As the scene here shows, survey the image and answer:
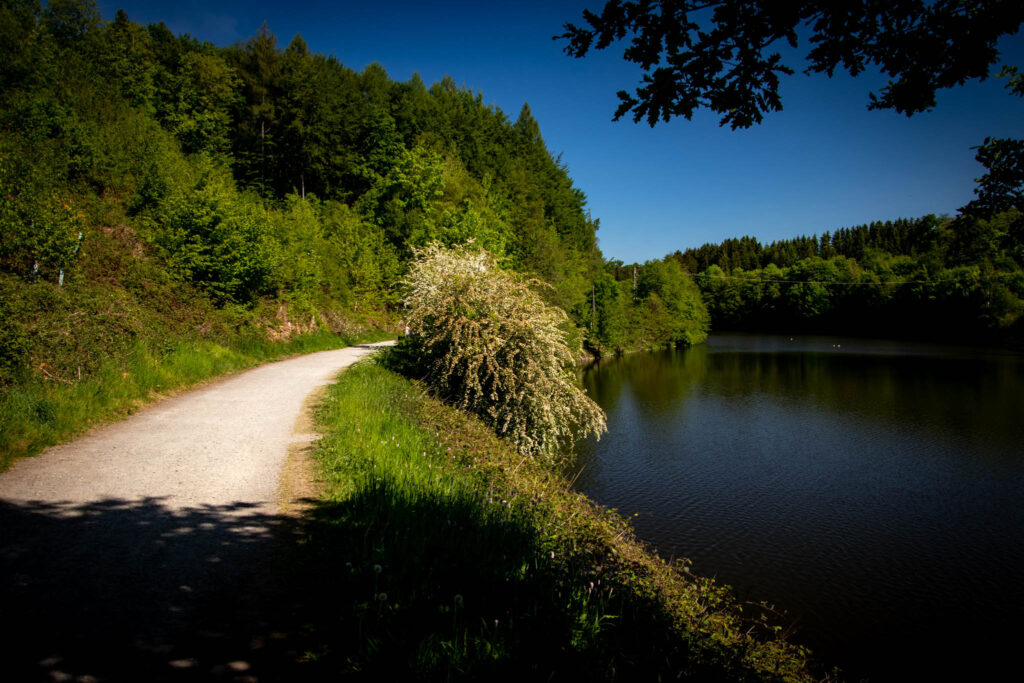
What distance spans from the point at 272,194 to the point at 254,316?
74.0 feet

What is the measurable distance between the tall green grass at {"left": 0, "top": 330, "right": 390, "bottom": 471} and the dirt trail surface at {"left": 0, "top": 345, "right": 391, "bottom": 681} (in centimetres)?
39

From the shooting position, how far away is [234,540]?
4.56 m

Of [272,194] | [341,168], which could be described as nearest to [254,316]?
[272,194]

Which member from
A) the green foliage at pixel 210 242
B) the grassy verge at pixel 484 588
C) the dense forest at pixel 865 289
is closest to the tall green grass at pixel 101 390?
the green foliage at pixel 210 242

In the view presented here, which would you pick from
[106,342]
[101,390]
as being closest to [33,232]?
[106,342]

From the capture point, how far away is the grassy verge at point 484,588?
11.0 ft

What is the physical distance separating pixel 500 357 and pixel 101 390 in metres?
8.13

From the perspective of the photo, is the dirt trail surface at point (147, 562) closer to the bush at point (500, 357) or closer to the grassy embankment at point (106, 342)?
the grassy embankment at point (106, 342)

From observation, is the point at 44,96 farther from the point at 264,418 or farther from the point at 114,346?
the point at 264,418

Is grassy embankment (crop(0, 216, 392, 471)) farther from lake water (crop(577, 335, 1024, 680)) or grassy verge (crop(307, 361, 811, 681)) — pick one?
lake water (crop(577, 335, 1024, 680))

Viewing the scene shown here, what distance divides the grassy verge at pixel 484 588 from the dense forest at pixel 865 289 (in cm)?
560

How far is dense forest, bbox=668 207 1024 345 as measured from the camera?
64.4m

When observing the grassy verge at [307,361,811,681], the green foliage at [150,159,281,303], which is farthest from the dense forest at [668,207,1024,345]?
the green foliage at [150,159,281,303]

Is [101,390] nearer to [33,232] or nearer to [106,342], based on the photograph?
[106,342]
